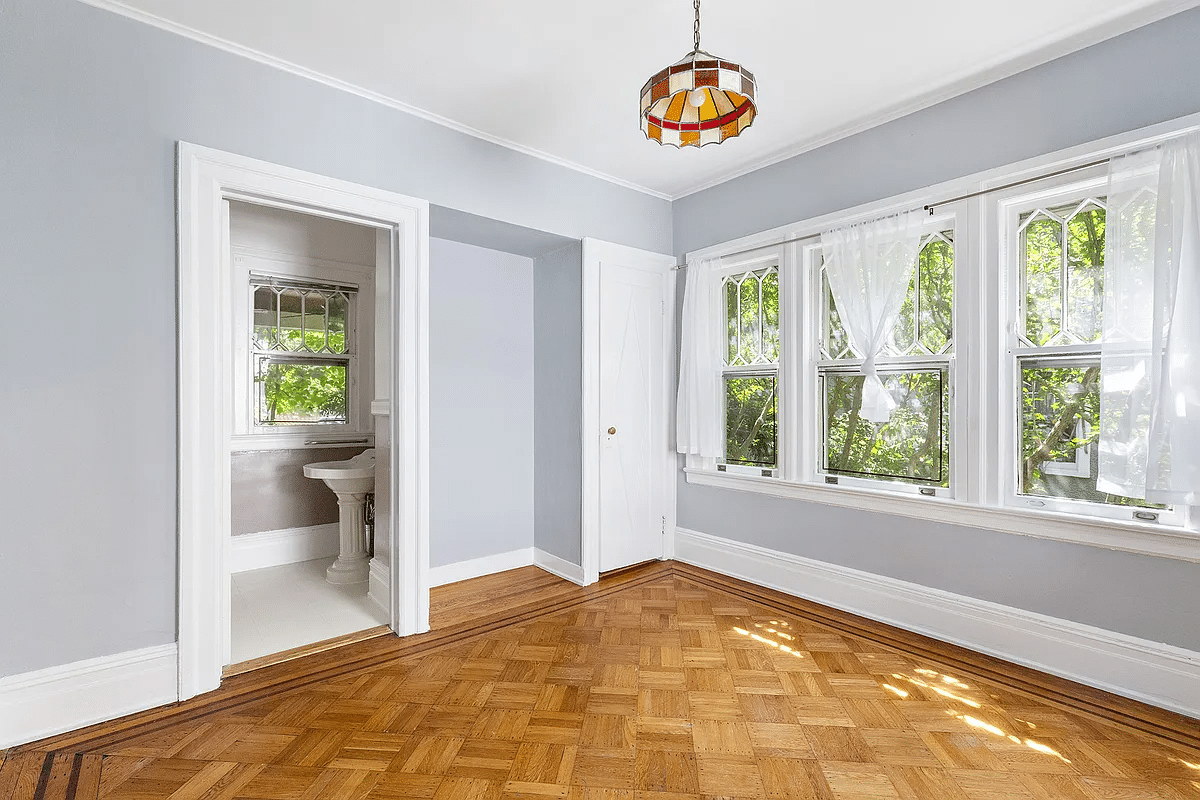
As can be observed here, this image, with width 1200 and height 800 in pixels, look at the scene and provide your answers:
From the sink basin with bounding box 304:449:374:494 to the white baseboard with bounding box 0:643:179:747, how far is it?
147cm

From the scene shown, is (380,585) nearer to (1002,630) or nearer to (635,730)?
(635,730)

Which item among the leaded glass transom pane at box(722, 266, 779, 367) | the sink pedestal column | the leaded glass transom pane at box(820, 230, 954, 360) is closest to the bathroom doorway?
the sink pedestal column

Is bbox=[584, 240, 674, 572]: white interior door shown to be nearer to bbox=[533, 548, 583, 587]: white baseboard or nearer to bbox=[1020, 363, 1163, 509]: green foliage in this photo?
bbox=[533, 548, 583, 587]: white baseboard

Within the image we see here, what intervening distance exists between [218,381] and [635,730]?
2309 millimetres

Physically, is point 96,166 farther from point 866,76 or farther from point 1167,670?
point 1167,670

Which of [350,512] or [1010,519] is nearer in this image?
[1010,519]

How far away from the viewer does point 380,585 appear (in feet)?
10.9

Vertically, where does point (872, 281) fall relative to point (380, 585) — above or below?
above

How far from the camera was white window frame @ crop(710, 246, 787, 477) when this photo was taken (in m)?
3.64

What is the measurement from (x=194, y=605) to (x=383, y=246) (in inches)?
75.4

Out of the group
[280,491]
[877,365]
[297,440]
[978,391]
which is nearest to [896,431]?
[877,365]

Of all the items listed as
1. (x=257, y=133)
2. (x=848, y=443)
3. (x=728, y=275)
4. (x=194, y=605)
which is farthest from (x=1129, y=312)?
(x=194, y=605)

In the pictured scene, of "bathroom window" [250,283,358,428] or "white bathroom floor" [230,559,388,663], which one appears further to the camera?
"bathroom window" [250,283,358,428]

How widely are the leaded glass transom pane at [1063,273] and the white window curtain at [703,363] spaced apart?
68.8 inches
